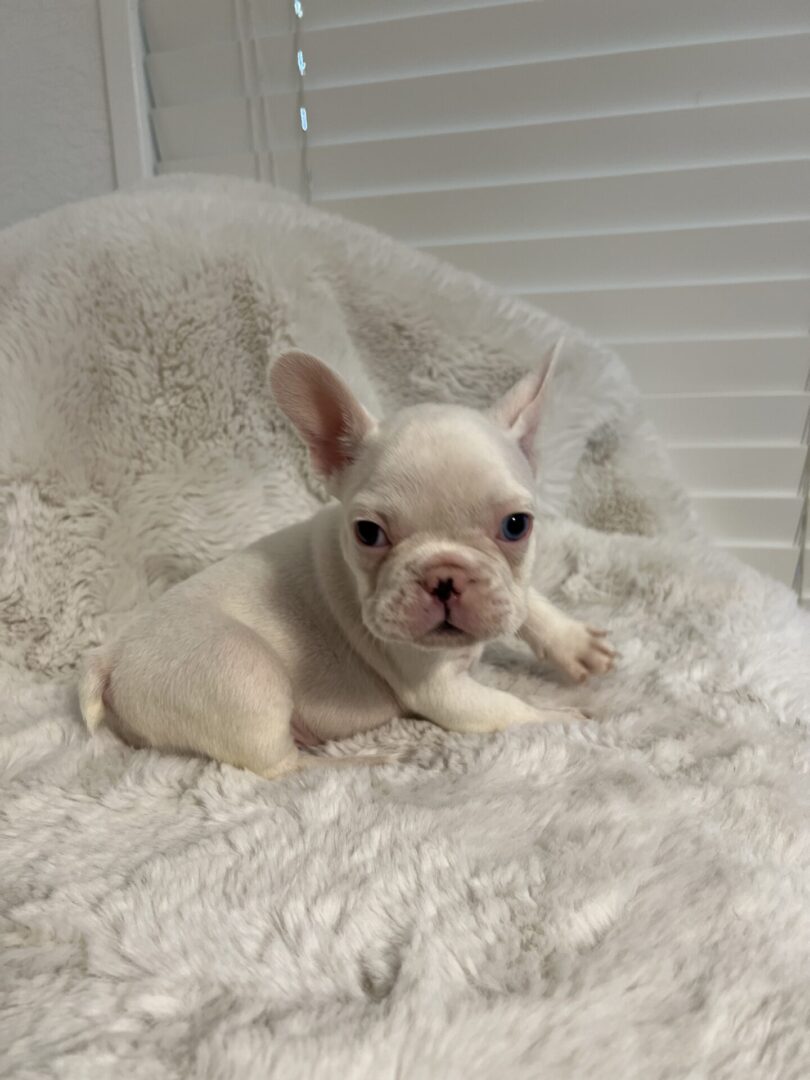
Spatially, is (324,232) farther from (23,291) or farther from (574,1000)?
(574,1000)

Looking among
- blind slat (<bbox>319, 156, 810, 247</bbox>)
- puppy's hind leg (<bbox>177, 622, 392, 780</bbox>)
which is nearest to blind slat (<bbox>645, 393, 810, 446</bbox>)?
blind slat (<bbox>319, 156, 810, 247</bbox>)

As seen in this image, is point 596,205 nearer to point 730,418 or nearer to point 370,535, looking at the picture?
point 730,418

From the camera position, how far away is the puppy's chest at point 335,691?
1.12m

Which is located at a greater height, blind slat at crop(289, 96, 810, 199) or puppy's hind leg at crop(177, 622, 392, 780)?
blind slat at crop(289, 96, 810, 199)

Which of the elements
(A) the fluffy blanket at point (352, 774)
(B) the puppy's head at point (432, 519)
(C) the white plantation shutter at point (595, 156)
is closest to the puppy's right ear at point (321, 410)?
(B) the puppy's head at point (432, 519)

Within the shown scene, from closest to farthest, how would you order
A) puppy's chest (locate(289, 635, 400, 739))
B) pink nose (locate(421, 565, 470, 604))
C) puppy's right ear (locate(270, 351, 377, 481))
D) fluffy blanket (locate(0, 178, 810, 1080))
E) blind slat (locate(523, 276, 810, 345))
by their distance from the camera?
fluffy blanket (locate(0, 178, 810, 1080)) < pink nose (locate(421, 565, 470, 604)) < puppy's right ear (locate(270, 351, 377, 481)) < puppy's chest (locate(289, 635, 400, 739)) < blind slat (locate(523, 276, 810, 345))

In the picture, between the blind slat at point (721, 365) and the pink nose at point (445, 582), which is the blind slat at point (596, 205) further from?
the pink nose at point (445, 582)

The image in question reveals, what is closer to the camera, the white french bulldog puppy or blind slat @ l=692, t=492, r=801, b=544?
the white french bulldog puppy

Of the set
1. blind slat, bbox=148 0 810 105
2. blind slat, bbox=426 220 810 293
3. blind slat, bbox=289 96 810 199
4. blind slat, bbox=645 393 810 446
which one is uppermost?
blind slat, bbox=148 0 810 105

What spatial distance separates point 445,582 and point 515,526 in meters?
0.13

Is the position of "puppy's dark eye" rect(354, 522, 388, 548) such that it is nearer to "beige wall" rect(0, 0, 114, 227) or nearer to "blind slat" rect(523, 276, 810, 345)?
"blind slat" rect(523, 276, 810, 345)

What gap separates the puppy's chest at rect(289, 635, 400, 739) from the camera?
1124mm

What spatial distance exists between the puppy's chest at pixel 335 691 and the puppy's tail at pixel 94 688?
0.88 feet

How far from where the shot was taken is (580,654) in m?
1.19
